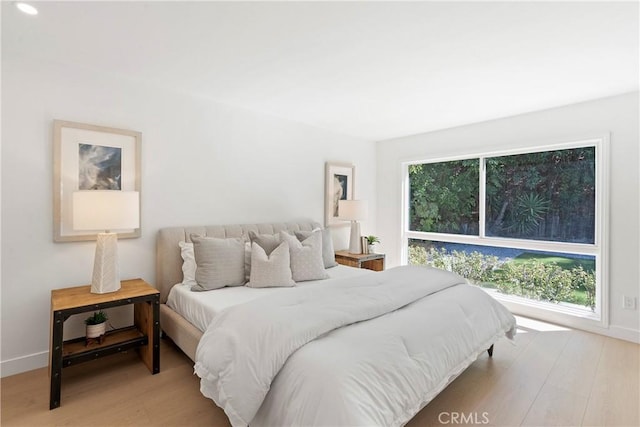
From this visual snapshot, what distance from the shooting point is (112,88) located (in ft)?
8.81

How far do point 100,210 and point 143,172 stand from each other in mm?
750

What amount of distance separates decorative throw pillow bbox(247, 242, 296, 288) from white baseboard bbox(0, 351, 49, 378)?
1.63 meters

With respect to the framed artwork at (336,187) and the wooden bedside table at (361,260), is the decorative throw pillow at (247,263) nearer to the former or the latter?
the wooden bedside table at (361,260)

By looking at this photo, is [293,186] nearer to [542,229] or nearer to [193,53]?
[193,53]

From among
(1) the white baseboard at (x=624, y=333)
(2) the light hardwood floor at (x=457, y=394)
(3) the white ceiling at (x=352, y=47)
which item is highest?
(3) the white ceiling at (x=352, y=47)

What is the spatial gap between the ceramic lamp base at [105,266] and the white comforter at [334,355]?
39.7 inches

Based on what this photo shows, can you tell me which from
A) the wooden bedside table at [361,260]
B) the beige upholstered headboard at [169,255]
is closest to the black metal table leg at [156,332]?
the beige upholstered headboard at [169,255]

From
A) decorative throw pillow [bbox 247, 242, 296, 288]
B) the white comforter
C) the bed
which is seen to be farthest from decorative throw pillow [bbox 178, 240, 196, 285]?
the white comforter

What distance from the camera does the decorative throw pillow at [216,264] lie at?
263cm

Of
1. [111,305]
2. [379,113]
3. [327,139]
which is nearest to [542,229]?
[379,113]

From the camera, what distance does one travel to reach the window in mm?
3361

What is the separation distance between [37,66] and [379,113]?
310cm

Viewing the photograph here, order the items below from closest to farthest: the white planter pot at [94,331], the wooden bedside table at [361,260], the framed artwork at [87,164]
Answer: the white planter pot at [94,331]
the framed artwork at [87,164]
the wooden bedside table at [361,260]

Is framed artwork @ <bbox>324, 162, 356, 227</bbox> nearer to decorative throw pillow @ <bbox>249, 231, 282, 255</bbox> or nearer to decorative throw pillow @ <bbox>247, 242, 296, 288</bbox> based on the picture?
decorative throw pillow @ <bbox>249, 231, 282, 255</bbox>
